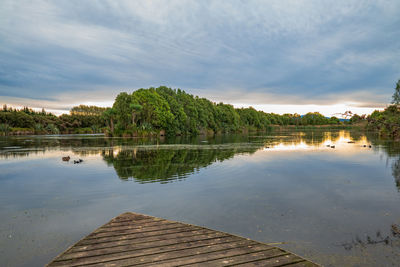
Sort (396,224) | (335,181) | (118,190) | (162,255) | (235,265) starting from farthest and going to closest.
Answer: (335,181), (118,190), (396,224), (162,255), (235,265)

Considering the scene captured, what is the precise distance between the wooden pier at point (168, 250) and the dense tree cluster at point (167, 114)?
2796 inches

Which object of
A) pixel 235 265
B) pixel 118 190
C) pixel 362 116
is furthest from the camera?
pixel 118 190

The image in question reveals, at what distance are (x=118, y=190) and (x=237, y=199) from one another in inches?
256

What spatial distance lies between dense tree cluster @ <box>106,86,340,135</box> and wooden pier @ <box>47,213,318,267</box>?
233 ft

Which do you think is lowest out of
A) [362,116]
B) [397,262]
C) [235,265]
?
[397,262]

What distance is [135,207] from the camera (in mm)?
10609

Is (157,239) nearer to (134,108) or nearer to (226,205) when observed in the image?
(226,205)

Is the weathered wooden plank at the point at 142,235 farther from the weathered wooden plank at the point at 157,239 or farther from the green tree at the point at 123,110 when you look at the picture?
the green tree at the point at 123,110

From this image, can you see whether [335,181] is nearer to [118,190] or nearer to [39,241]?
[118,190]

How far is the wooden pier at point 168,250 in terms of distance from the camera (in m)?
5.14

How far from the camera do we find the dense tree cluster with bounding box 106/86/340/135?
255 feet

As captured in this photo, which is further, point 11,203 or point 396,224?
point 11,203

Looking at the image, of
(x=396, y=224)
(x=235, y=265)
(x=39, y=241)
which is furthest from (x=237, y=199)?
(x=39, y=241)

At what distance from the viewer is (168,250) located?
560cm
